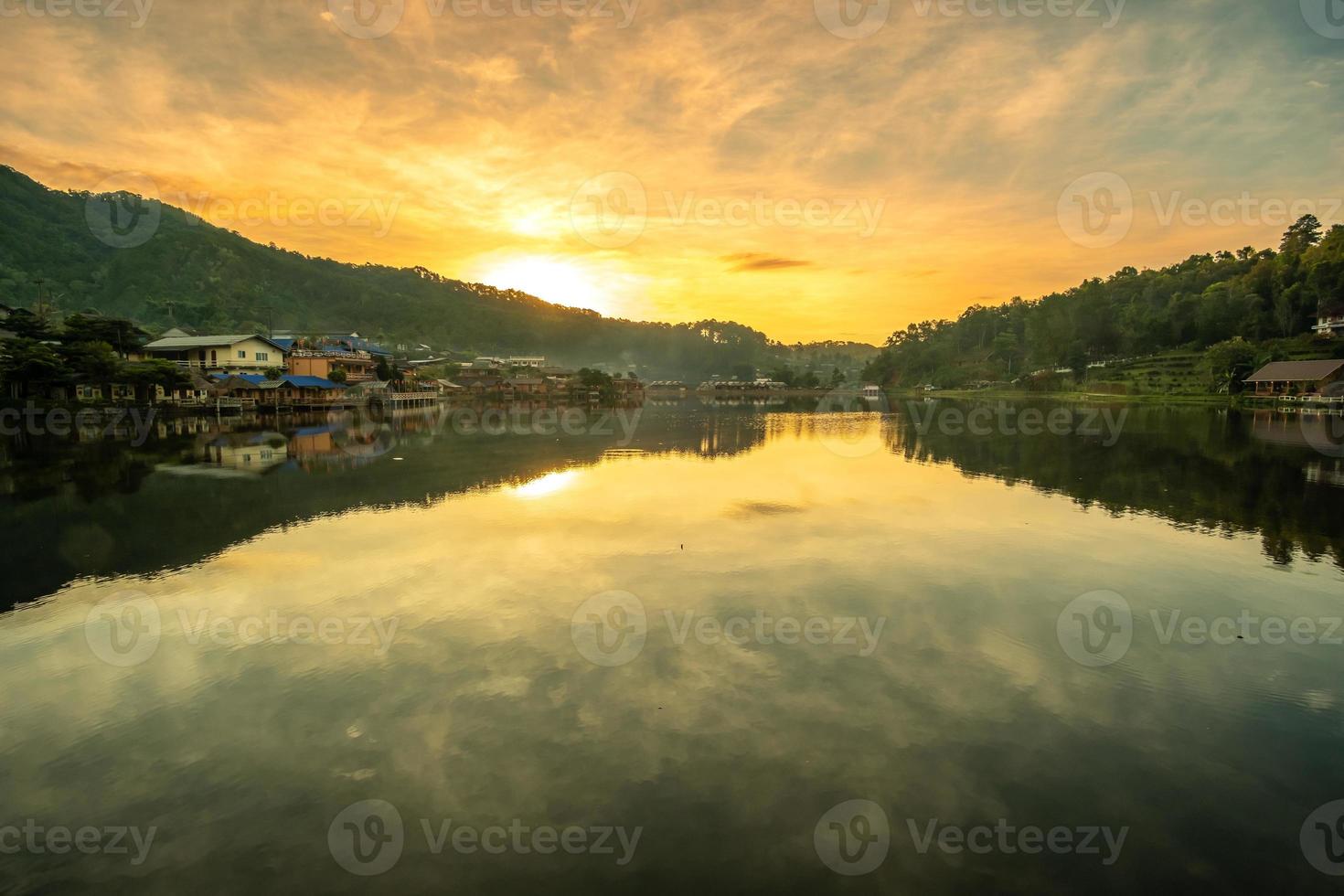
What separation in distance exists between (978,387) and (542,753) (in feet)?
420

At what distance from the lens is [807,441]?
124 ft

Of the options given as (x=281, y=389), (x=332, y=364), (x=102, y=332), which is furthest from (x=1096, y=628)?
(x=332, y=364)

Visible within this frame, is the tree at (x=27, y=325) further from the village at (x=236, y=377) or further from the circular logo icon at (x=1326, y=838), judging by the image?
the circular logo icon at (x=1326, y=838)

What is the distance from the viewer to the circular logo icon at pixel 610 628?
8672 millimetres

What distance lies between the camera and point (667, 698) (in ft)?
24.6

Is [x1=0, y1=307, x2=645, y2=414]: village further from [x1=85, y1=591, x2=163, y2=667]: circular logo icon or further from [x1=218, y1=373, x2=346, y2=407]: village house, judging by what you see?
[x1=85, y1=591, x2=163, y2=667]: circular logo icon

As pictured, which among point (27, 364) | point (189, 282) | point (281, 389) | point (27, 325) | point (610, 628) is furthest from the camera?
point (189, 282)

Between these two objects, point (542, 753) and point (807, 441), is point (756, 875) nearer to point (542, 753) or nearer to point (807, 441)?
point (542, 753)

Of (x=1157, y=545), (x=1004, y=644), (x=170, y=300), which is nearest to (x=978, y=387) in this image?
(x=1157, y=545)

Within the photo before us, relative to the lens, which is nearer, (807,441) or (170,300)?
(807,441)

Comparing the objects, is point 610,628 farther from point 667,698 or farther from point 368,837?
point 368,837

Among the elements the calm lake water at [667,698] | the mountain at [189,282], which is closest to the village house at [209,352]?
the mountain at [189,282]

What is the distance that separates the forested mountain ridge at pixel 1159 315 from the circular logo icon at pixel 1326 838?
90.0 metres

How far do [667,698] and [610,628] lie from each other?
7.46 ft
